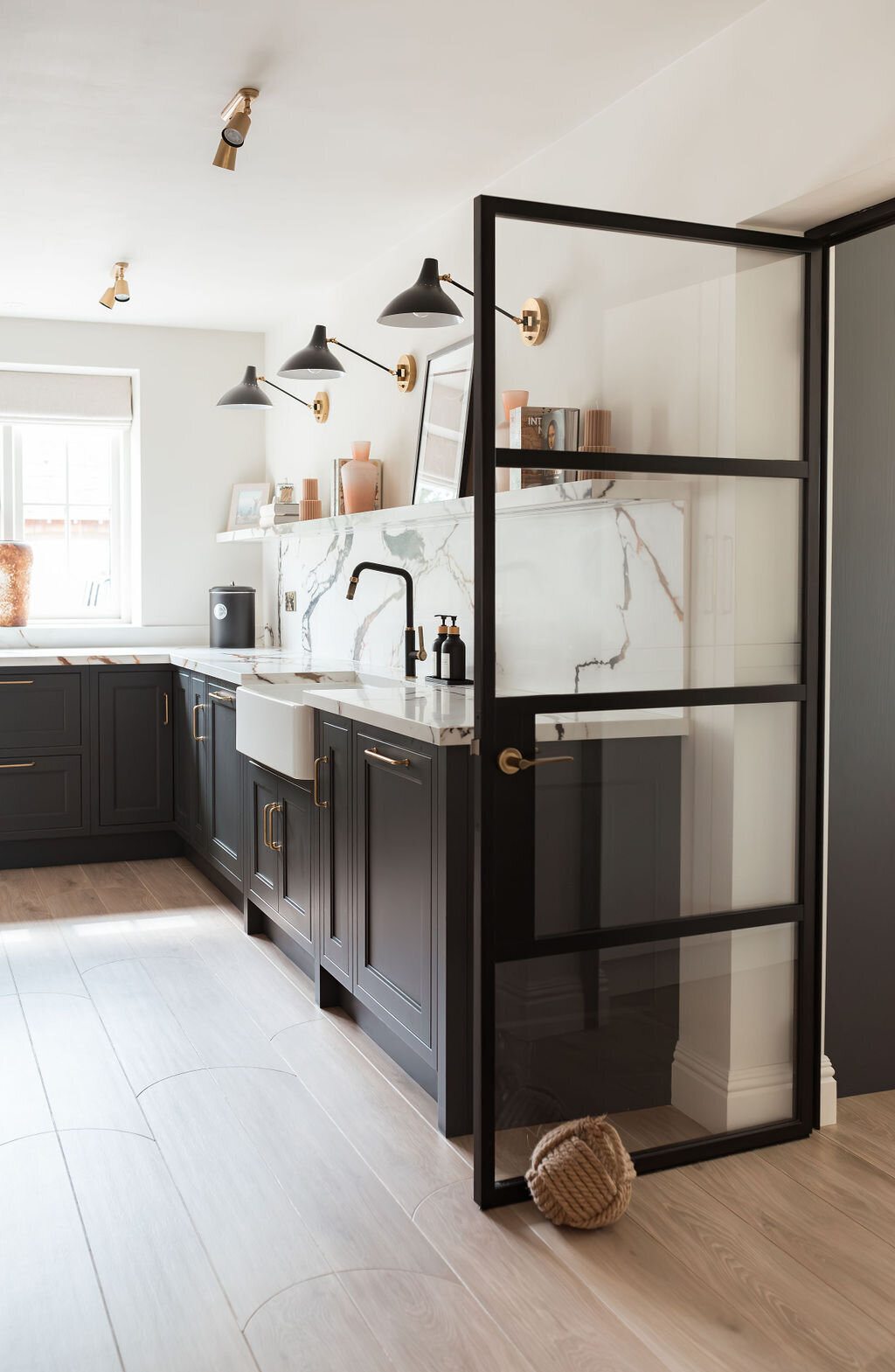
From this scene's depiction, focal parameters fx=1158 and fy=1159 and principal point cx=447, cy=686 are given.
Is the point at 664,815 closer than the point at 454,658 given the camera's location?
Yes

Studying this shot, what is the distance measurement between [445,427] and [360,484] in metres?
0.64

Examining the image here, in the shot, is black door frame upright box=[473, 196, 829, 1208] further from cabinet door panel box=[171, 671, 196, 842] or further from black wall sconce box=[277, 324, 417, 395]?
cabinet door panel box=[171, 671, 196, 842]

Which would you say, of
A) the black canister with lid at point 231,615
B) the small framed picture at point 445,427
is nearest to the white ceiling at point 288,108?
the small framed picture at point 445,427

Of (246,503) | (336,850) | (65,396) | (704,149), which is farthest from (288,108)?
(65,396)

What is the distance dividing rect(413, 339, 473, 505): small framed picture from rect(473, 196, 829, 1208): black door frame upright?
122cm

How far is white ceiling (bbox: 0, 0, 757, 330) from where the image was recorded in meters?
2.53

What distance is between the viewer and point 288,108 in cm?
302

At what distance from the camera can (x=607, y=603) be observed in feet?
7.72

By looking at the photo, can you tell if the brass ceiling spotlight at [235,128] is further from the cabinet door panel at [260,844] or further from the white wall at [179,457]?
the white wall at [179,457]

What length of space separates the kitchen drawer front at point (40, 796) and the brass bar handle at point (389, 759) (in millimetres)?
2535

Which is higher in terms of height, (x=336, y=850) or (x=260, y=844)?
(x=336, y=850)

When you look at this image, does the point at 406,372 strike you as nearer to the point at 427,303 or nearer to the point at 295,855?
the point at 427,303

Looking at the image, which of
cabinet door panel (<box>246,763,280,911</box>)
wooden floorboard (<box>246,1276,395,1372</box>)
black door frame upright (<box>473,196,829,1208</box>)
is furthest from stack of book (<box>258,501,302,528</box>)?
wooden floorboard (<box>246,1276,395,1372</box>)

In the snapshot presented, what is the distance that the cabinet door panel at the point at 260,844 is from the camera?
385 centimetres
